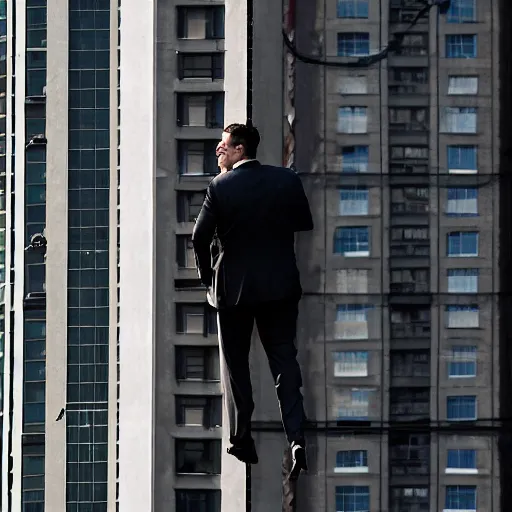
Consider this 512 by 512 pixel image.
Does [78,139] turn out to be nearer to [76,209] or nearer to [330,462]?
[76,209]

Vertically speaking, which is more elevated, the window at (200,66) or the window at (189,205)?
the window at (200,66)

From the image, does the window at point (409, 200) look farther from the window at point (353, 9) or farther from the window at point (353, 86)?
the window at point (353, 9)

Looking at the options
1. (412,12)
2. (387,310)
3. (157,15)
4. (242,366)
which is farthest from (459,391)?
(157,15)

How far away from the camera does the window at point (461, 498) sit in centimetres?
996

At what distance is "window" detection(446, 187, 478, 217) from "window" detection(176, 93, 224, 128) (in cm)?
192

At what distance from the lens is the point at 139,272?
11820mm

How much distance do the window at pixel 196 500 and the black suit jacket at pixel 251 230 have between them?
2426 millimetres

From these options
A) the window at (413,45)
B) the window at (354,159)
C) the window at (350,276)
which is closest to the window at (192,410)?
the window at (350,276)

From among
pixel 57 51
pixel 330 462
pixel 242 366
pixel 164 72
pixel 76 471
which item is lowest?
pixel 76 471

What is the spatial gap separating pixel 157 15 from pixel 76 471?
3397cm

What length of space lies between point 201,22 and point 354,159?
5.96ft

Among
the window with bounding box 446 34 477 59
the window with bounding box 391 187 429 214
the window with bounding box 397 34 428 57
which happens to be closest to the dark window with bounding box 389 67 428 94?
the window with bounding box 397 34 428 57

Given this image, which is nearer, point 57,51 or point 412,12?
point 412,12

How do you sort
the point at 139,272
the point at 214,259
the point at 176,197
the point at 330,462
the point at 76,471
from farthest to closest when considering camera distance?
the point at 76,471
the point at 139,272
the point at 176,197
the point at 330,462
the point at 214,259
